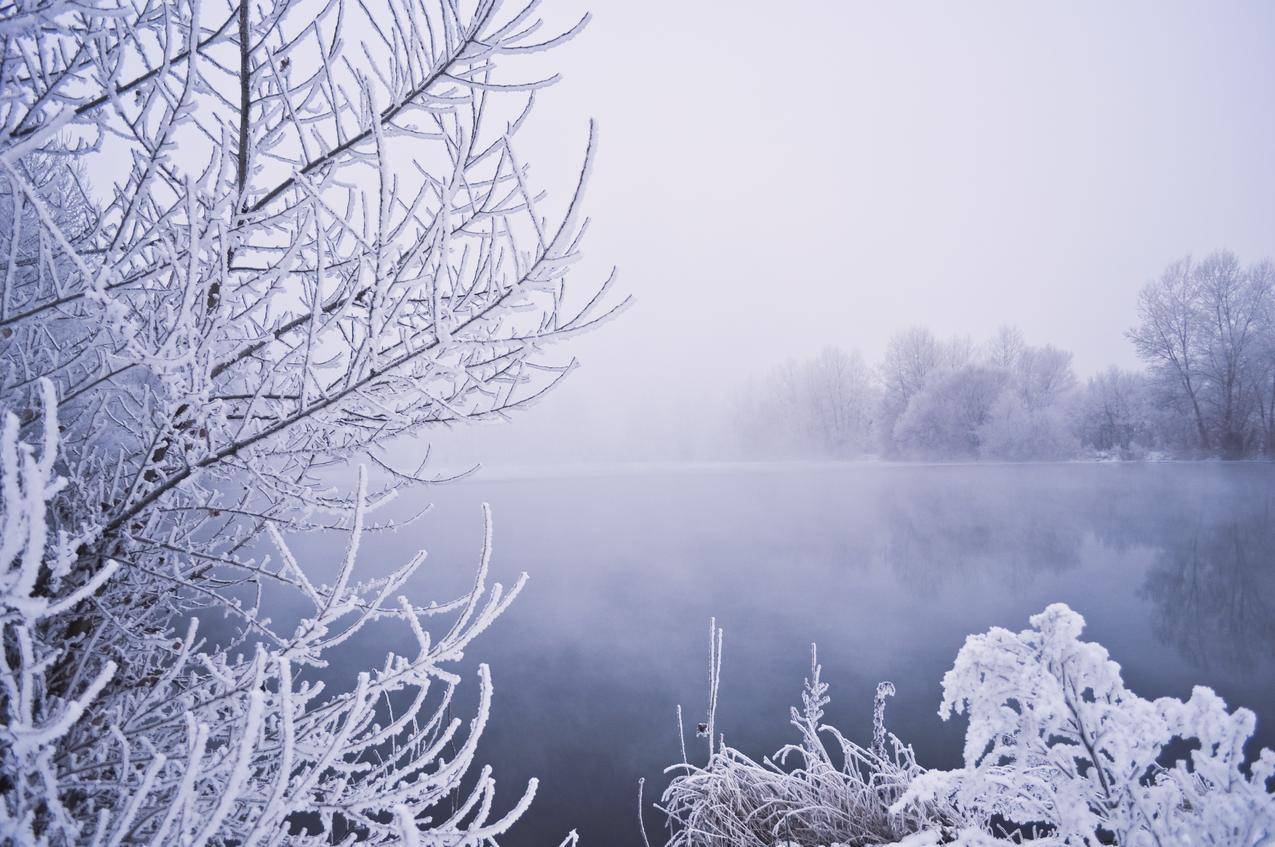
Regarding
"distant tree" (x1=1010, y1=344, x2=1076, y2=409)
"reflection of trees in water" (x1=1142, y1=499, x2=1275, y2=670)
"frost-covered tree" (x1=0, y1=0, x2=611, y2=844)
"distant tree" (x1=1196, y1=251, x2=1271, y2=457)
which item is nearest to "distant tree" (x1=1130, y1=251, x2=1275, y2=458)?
"distant tree" (x1=1196, y1=251, x2=1271, y2=457)

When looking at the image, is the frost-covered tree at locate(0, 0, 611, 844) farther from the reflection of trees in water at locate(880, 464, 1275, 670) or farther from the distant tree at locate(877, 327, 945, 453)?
the distant tree at locate(877, 327, 945, 453)

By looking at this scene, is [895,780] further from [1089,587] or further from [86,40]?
[1089,587]

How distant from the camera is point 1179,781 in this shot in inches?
65.4

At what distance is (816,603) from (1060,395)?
126ft

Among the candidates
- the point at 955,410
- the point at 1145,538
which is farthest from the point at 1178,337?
the point at 1145,538

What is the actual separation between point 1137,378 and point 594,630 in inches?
1728

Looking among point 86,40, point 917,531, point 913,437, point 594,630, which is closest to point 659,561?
point 594,630

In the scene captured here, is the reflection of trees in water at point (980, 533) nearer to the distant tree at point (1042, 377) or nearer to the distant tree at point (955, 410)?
the distant tree at point (955, 410)

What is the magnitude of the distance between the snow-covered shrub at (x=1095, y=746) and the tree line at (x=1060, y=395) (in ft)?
126

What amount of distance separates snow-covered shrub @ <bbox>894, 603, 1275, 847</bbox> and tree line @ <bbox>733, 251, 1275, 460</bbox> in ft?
126

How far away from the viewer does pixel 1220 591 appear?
13203 mm

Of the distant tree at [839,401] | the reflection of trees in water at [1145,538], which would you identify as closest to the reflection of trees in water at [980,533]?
the reflection of trees in water at [1145,538]

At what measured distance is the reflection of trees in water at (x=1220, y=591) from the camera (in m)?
10.5

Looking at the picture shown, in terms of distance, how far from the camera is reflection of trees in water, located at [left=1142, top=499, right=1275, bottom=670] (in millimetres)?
10516
